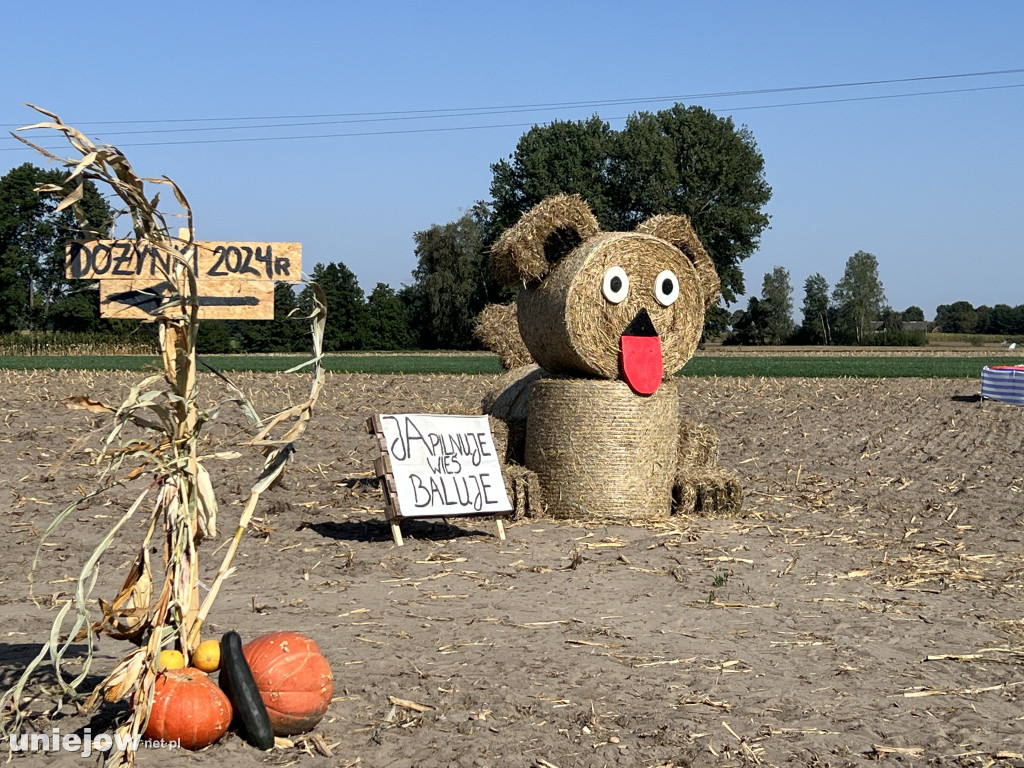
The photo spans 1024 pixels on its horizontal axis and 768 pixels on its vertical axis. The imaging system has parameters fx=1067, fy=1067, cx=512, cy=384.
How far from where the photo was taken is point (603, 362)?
9305 millimetres

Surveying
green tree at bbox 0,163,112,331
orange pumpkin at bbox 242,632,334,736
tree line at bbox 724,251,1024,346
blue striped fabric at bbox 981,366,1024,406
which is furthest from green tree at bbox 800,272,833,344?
orange pumpkin at bbox 242,632,334,736

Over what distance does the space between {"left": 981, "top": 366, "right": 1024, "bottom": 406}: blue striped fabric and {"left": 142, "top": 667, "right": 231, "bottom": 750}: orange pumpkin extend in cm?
1548

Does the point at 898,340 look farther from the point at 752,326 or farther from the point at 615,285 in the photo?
the point at 615,285

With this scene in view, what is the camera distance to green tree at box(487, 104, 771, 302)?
5666 centimetres

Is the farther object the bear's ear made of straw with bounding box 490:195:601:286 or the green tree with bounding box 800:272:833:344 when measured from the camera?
the green tree with bounding box 800:272:833:344

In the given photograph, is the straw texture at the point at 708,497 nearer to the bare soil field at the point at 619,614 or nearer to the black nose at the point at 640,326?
the bare soil field at the point at 619,614

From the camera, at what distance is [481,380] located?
67.6 ft

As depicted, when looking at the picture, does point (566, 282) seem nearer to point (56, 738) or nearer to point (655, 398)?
point (655, 398)

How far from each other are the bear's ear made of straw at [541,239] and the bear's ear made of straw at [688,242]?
61cm

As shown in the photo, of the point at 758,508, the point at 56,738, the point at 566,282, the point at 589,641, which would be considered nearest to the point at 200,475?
the point at 56,738

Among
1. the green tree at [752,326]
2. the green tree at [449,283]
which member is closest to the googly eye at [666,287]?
the green tree at [449,283]

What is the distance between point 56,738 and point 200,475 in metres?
1.12

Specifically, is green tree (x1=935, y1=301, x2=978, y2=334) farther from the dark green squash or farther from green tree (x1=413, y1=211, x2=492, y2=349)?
the dark green squash

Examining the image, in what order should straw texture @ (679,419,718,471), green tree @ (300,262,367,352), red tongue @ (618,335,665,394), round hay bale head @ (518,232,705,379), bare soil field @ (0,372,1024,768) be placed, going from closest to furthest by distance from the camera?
bare soil field @ (0,372,1024,768) < round hay bale head @ (518,232,705,379) < red tongue @ (618,335,665,394) < straw texture @ (679,419,718,471) < green tree @ (300,262,367,352)
